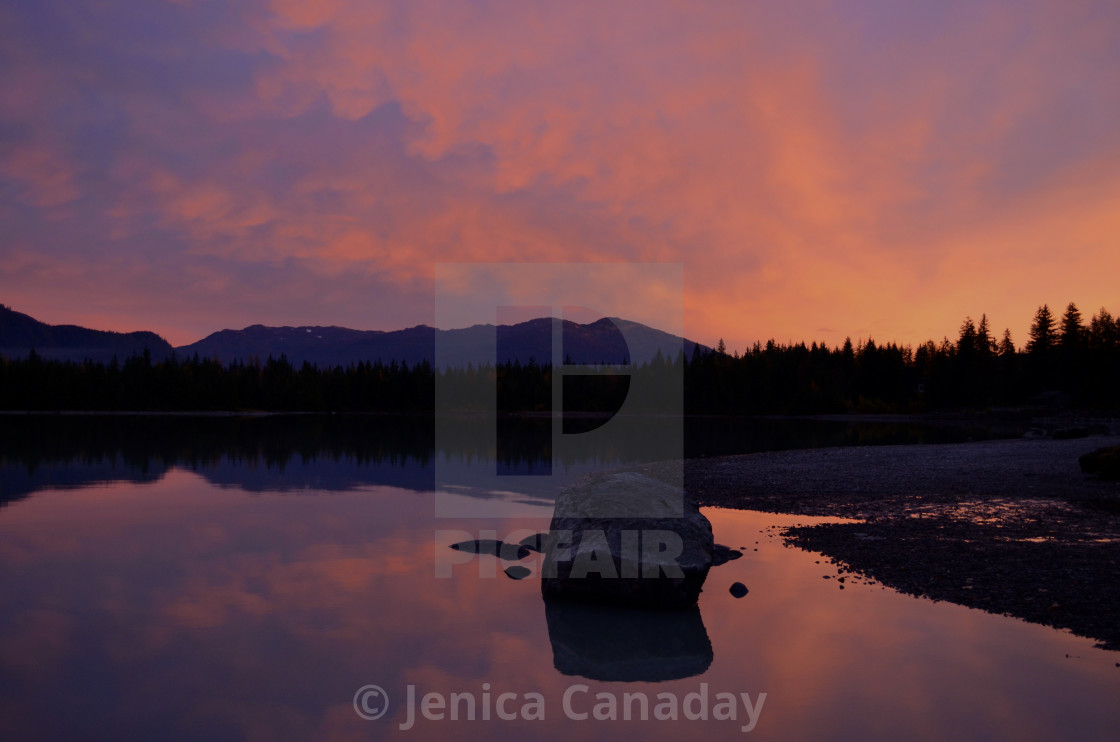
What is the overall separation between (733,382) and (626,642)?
149914 mm

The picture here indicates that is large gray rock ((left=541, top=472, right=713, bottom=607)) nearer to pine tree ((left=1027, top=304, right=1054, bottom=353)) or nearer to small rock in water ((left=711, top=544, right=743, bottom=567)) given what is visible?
small rock in water ((left=711, top=544, right=743, bottom=567))

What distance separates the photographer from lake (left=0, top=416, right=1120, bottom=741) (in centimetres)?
855

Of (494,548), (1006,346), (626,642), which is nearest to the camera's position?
(626,642)

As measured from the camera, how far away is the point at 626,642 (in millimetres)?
11180

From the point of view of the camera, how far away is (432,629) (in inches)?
470

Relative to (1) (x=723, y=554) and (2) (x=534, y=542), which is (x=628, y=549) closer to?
(1) (x=723, y=554)

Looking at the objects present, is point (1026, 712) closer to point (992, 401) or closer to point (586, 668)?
point (586, 668)

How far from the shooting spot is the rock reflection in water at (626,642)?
1012cm

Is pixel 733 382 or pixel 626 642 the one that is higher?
pixel 733 382

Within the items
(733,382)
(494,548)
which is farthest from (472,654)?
(733,382)

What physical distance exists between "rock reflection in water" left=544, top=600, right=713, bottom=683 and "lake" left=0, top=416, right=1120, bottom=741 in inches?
1.9

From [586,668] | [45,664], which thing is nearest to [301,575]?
[45,664]

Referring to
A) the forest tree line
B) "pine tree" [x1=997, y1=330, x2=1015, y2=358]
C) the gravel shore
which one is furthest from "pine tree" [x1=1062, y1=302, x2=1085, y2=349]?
the gravel shore

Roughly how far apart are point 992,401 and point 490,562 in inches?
5338
